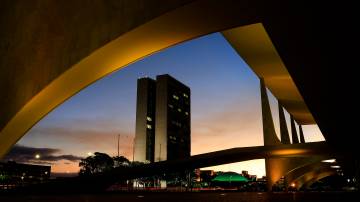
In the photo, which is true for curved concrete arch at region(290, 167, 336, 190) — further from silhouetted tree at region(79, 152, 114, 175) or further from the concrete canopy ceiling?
silhouetted tree at region(79, 152, 114, 175)

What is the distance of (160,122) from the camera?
12675 centimetres

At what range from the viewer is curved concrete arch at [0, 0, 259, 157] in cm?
815

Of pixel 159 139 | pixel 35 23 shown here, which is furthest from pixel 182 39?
pixel 159 139

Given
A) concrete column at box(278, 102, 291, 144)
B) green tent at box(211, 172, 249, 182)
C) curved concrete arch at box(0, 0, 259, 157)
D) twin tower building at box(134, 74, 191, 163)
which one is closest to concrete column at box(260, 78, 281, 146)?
concrete column at box(278, 102, 291, 144)

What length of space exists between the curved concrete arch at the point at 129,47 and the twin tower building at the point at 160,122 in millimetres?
112670

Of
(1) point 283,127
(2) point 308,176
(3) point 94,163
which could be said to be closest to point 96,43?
(1) point 283,127

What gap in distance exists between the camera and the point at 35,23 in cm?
1295

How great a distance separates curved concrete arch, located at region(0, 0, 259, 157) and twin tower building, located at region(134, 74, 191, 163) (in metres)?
113

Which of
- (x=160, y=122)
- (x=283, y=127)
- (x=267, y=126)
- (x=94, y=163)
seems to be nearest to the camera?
(x=267, y=126)

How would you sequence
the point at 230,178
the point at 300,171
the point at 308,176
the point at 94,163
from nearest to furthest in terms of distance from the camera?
the point at 300,171 → the point at 230,178 → the point at 308,176 → the point at 94,163

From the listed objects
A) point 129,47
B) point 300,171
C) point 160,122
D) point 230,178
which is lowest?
point 230,178

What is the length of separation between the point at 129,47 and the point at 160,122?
11741 cm

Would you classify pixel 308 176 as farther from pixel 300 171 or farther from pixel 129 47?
pixel 129 47

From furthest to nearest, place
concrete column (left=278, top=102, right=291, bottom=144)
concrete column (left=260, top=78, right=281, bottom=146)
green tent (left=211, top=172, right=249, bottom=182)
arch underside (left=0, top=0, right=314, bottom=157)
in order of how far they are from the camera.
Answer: green tent (left=211, top=172, right=249, bottom=182) < concrete column (left=278, top=102, right=291, bottom=144) < concrete column (left=260, top=78, right=281, bottom=146) < arch underside (left=0, top=0, right=314, bottom=157)
